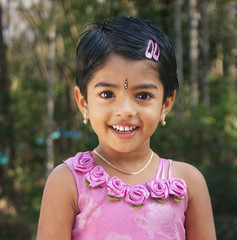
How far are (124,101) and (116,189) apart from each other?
332mm

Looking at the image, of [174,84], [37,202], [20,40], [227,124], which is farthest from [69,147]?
[174,84]

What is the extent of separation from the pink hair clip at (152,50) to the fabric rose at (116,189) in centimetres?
49

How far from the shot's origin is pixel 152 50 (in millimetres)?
1472

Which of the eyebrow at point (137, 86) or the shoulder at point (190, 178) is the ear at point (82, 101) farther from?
the shoulder at point (190, 178)

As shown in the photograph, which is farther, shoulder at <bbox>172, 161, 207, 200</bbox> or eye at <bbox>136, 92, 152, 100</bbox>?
shoulder at <bbox>172, 161, 207, 200</bbox>

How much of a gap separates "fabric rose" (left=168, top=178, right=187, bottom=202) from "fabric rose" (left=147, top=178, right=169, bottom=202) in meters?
0.02

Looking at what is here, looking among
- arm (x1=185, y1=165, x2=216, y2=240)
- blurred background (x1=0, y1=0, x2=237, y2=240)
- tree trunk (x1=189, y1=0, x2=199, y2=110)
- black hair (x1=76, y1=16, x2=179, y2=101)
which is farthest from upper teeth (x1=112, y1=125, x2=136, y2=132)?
tree trunk (x1=189, y1=0, x2=199, y2=110)

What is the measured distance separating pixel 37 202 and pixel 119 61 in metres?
7.51

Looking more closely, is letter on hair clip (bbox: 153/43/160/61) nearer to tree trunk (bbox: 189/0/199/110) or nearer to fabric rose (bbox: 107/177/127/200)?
fabric rose (bbox: 107/177/127/200)

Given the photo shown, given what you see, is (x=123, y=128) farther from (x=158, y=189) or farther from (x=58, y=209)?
(x=58, y=209)

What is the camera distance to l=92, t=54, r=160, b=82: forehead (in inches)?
55.6

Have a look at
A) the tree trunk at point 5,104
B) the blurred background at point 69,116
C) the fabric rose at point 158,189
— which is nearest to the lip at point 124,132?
the fabric rose at point 158,189

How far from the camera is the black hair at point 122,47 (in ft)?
4.74

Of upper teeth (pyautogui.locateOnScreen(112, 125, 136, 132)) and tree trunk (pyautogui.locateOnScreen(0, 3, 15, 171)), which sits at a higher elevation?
upper teeth (pyautogui.locateOnScreen(112, 125, 136, 132))
